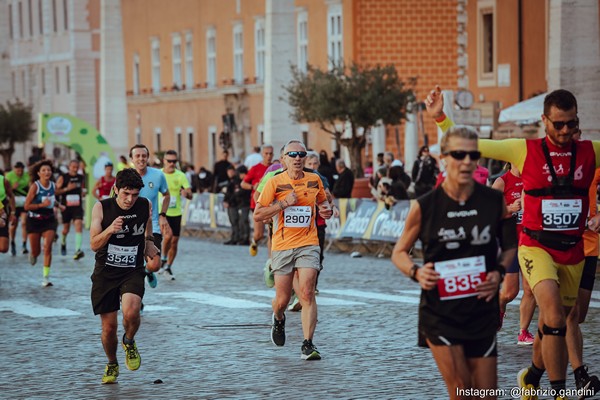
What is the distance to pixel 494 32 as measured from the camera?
44250mm

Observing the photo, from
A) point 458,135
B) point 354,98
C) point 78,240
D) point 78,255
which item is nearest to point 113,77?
point 354,98

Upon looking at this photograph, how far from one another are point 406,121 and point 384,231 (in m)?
15.5

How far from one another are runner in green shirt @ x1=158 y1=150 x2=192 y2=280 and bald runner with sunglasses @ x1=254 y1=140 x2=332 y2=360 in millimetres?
8749

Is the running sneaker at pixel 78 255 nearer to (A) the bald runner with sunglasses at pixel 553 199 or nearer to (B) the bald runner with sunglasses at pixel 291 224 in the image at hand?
(B) the bald runner with sunglasses at pixel 291 224

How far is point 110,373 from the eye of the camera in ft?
40.6

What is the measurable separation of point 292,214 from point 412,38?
3531cm

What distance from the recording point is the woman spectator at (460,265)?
8.22 meters

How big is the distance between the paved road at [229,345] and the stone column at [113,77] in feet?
104

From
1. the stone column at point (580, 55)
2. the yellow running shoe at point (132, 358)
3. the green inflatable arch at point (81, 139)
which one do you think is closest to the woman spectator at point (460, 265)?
the yellow running shoe at point (132, 358)

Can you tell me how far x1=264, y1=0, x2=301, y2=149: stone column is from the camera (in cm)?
3678

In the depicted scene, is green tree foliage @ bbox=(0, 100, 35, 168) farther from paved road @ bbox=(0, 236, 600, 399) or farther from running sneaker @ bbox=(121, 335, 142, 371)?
running sneaker @ bbox=(121, 335, 142, 371)

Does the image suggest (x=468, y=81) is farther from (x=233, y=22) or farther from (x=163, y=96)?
(x=163, y=96)

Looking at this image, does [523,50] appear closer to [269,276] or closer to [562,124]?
[269,276]

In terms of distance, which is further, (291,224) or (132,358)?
(291,224)
